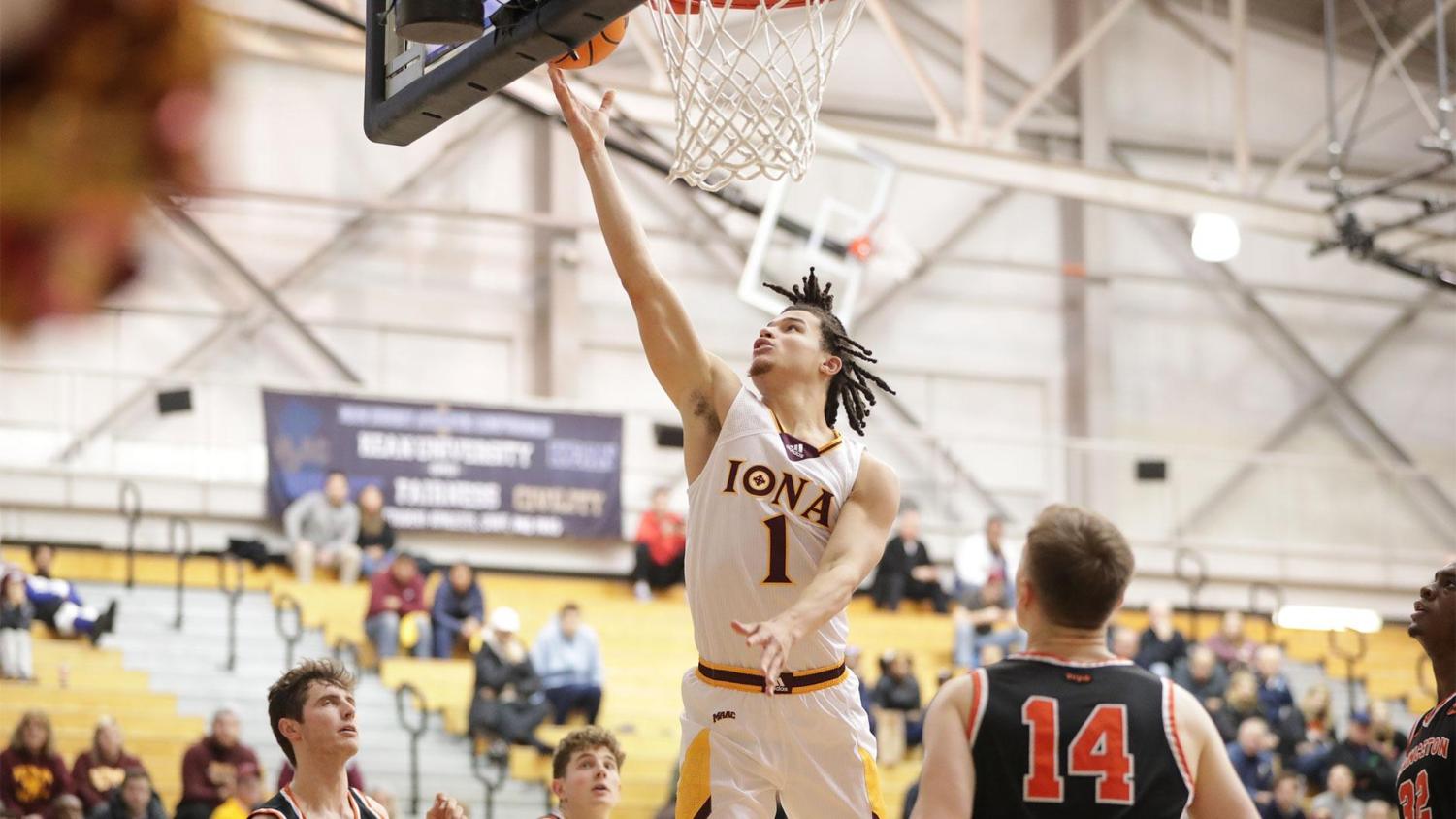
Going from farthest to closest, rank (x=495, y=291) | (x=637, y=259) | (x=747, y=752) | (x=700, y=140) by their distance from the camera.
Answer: (x=495, y=291), (x=700, y=140), (x=637, y=259), (x=747, y=752)

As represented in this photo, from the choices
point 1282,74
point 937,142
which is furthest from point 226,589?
point 1282,74

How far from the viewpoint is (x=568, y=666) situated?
1484cm

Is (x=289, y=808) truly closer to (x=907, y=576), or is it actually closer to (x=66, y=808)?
(x=66, y=808)

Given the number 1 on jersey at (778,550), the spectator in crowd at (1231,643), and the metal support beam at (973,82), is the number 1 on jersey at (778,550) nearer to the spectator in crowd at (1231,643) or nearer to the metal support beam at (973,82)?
the spectator in crowd at (1231,643)

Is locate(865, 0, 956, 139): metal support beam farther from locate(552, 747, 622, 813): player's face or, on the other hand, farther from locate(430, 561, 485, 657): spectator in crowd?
locate(552, 747, 622, 813): player's face

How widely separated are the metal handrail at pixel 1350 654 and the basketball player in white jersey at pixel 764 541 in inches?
540

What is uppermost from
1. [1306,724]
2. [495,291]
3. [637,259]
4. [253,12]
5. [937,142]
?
[253,12]

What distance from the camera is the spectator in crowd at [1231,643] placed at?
57.7ft

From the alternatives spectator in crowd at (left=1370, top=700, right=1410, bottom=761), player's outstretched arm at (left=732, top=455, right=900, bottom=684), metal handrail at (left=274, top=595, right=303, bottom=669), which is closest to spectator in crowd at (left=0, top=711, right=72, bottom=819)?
metal handrail at (left=274, top=595, right=303, bottom=669)

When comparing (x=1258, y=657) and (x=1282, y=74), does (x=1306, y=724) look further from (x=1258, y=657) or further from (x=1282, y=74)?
(x=1282, y=74)

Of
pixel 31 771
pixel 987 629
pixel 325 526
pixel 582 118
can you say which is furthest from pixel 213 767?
pixel 582 118

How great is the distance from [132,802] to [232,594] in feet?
13.3

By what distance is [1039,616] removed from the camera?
3.71m

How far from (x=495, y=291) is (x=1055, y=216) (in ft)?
25.1
